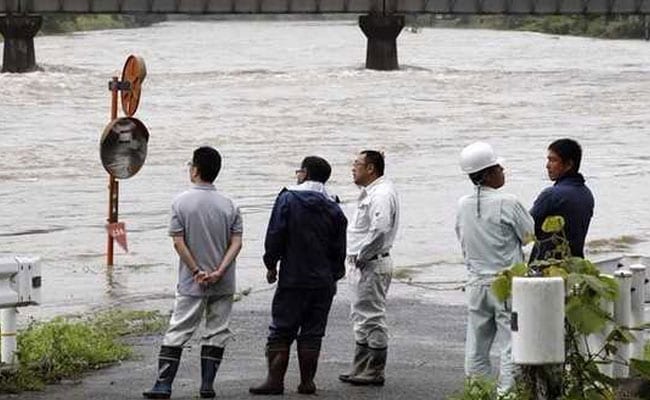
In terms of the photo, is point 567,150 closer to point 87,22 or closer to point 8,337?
point 8,337

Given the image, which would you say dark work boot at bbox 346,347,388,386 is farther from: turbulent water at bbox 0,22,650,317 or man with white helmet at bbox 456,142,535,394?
turbulent water at bbox 0,22,650,317

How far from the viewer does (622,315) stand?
874 cm

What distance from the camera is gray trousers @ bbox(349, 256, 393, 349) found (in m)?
10.9

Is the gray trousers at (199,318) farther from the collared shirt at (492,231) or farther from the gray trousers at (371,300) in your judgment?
the collared shirt at (492,231)

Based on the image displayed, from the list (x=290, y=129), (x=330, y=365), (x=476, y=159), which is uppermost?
(x=476, y=159)

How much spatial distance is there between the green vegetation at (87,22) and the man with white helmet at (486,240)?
271 feet

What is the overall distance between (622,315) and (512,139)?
123 feet

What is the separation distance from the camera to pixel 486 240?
9.61 metres

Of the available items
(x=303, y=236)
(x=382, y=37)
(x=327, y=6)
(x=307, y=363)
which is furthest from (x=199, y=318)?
(x=382, y=37)

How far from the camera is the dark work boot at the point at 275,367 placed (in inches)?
420

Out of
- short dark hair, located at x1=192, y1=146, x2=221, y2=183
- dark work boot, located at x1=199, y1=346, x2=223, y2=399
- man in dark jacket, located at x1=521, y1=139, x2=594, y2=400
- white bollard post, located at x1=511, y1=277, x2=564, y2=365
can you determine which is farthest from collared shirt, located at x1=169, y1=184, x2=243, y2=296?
white bollard post, located at x1=511, y1=277, x2=564, y2=365

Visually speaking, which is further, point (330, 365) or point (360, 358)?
point (330, 365)

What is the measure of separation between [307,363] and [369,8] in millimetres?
58046

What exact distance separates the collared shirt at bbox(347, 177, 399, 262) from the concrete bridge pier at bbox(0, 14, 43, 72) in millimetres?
54453
